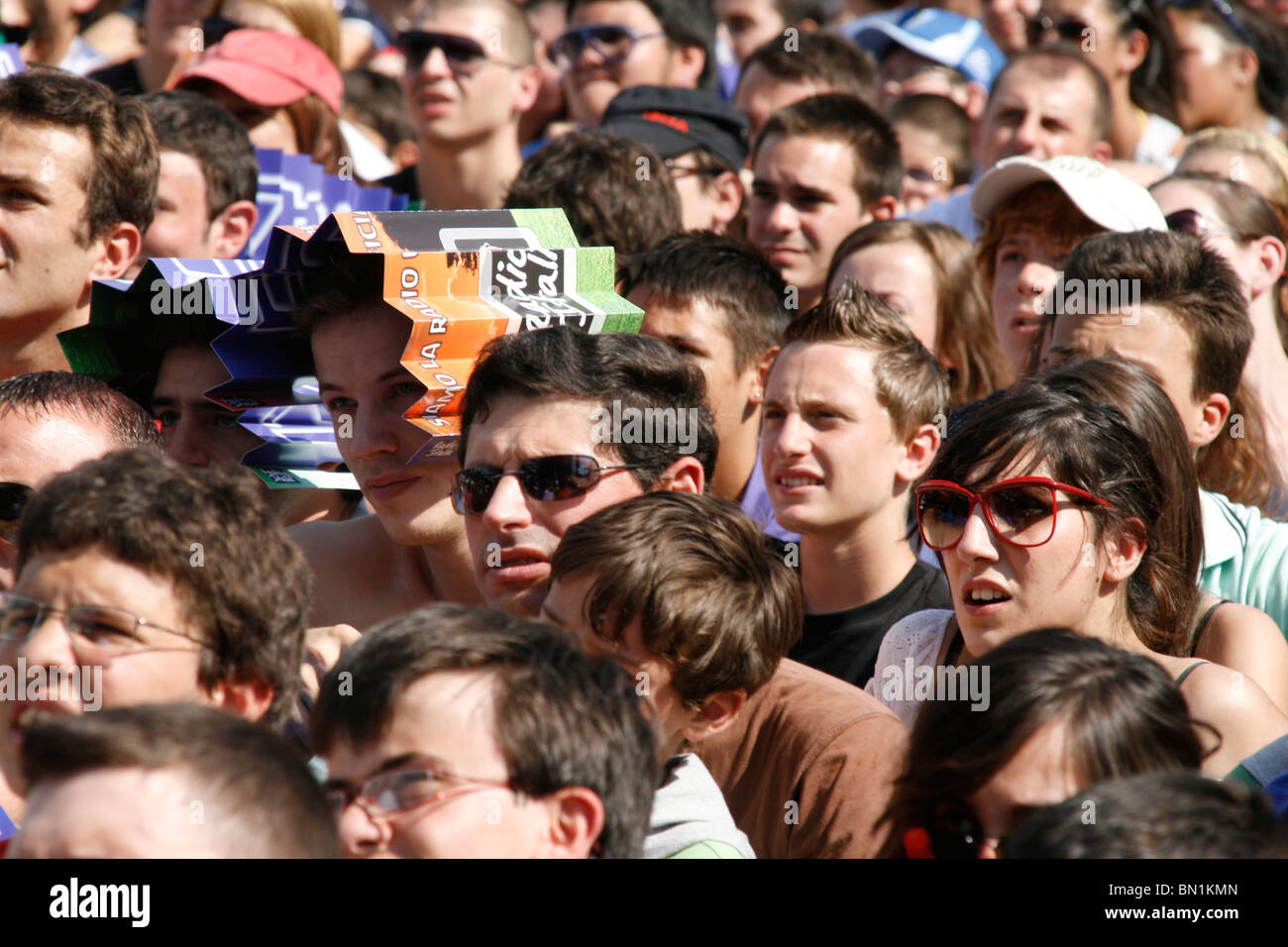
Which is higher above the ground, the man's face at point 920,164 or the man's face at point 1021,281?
the man's face at point 920,164

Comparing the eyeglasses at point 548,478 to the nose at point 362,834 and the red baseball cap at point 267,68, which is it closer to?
the nose at point 362,834

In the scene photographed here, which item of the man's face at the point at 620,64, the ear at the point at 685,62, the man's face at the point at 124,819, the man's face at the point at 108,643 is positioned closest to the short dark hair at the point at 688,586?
the man's face at the point at 108,643

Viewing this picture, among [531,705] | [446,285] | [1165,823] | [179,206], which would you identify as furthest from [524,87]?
[1165,823]

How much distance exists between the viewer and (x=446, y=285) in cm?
321

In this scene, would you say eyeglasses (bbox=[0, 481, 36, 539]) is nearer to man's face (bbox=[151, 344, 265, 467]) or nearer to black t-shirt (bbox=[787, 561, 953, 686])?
man's face (bbox=[151, 344, 265, 467])

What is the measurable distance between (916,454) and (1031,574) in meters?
0.99

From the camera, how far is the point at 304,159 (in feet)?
17.5

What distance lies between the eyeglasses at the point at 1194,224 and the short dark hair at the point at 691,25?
10.7 ft

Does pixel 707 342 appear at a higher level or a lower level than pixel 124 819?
higher

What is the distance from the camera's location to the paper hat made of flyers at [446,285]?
3.17 metres

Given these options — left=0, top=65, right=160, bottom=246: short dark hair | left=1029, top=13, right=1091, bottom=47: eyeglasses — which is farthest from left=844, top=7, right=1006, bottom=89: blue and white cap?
left=0, top=65, right=160, bottom=246: short dark hair

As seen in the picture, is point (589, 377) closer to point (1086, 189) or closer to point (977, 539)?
point (977, 539)

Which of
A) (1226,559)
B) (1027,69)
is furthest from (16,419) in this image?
(1027,69)

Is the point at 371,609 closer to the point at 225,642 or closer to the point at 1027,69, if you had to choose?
the point at 225,642
